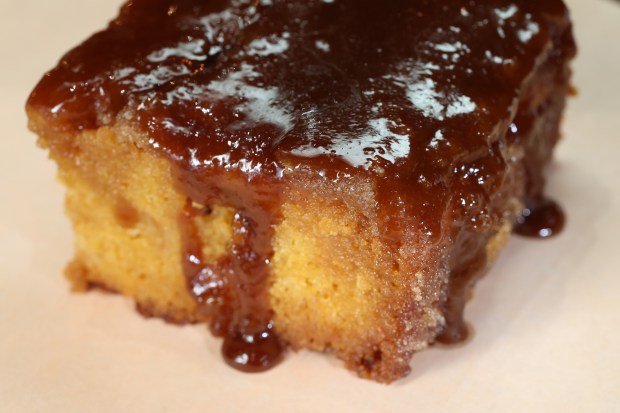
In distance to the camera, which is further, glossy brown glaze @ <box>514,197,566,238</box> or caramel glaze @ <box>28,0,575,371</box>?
glossy brown glaze @ <box>514,197,566,238</box>

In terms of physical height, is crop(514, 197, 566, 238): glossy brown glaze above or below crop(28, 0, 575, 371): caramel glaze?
below

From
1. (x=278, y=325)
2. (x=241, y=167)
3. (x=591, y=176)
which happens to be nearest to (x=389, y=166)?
(x=241, y=167)

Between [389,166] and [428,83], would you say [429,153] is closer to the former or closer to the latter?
[389,166]

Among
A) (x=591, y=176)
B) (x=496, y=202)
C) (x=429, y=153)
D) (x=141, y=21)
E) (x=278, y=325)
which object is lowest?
(x=591, y=176)

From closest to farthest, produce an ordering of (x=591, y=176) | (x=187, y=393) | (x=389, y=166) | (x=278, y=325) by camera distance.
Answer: (x=389, y=166) < (x=187, y=393) < (x=278, y=325) < (x=591, y=176)

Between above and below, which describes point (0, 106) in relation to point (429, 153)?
below

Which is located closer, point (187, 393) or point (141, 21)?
point (187, 393)

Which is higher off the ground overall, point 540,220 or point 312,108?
point 312,108

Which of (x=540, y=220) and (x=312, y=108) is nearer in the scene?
(x=312, y=108)
